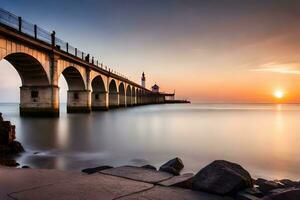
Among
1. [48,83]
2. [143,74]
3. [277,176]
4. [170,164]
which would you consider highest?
[143,74]

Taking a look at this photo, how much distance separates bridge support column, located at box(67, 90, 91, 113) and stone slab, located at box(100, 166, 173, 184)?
3653cm

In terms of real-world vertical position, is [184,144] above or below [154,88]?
below

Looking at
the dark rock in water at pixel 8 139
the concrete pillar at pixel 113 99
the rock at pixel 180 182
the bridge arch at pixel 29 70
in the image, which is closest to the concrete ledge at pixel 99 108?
the concrete pillar at pixel 113 99

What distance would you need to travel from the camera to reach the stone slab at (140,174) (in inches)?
207

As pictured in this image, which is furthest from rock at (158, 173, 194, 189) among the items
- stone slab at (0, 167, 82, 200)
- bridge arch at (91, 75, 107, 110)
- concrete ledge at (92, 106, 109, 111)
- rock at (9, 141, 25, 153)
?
bridge arch at (91, 75, 107, 110)

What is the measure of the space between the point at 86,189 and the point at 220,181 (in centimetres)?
210

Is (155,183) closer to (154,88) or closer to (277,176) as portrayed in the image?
(277,176)

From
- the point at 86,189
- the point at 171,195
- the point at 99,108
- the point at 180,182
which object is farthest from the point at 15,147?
the point at 99,108

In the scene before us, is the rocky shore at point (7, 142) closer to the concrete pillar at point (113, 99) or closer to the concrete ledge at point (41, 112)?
the concrete ledge at point (41, 112)

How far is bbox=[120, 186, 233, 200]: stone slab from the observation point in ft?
13.8

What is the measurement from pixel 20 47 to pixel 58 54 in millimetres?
7095

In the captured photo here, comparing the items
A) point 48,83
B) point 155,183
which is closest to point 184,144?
point 155,183

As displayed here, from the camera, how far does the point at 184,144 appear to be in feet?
50.6

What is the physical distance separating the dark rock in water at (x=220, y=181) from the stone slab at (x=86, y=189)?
850mm
